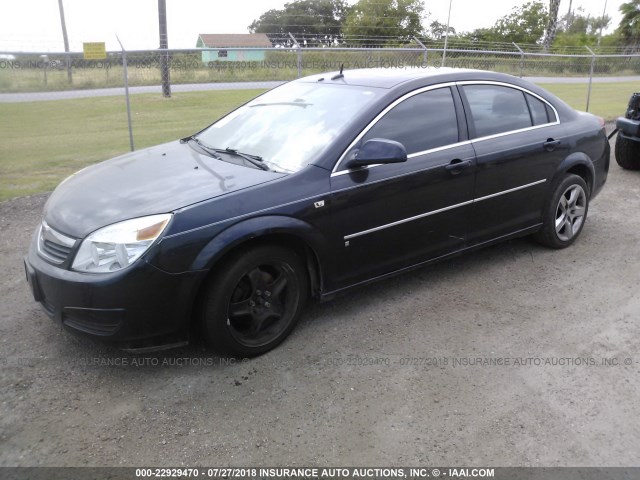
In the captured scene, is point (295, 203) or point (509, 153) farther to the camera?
point (509, 153)

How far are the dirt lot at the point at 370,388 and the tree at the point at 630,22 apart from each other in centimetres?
4036

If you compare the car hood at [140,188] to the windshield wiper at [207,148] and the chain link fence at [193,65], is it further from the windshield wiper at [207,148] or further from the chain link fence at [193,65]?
the chain link fence at [193,65]

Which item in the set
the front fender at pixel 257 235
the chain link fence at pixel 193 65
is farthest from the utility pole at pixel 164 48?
the front fender at pixel 257 235

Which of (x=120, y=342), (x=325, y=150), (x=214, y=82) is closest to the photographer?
(x=120, y=342)

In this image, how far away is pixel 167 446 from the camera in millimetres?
A: 2768

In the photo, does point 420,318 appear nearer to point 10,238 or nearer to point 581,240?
point 581,240

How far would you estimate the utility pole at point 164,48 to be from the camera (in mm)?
9734

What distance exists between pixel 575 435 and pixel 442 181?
196cm

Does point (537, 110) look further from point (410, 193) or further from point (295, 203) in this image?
point (295, 203)

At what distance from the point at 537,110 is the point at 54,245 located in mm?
4007

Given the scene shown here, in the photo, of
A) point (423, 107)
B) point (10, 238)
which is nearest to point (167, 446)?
point (423, 107)

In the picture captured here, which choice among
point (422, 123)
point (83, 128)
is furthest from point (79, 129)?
point (422, 123)

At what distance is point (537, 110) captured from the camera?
492 centimetres

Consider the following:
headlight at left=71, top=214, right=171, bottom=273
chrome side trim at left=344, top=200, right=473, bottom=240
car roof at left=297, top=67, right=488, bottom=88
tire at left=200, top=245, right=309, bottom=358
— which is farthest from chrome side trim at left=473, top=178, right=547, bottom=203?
headlight at left=71, top=214, right=171, bottom=273
